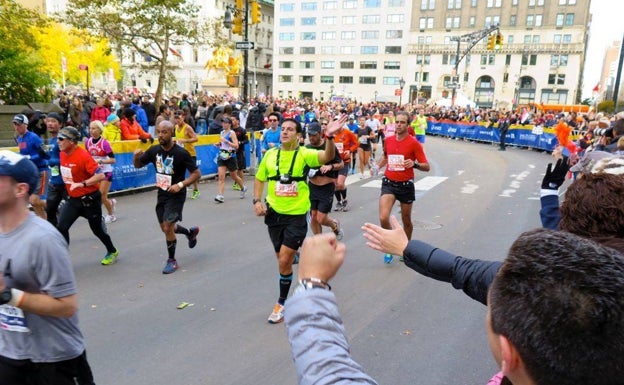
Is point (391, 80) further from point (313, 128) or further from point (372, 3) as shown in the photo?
point (313, 128)

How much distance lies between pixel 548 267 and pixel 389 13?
10130cm

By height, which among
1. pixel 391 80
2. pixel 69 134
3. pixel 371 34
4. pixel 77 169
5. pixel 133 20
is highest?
pixel 371 34

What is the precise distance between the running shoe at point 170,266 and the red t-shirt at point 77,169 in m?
1.42

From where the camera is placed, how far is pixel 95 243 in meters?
7.46

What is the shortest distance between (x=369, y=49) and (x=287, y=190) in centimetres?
9693

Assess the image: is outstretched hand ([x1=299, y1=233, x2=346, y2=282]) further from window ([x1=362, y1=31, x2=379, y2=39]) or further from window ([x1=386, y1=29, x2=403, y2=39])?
window ([x1=362, y1=31, x2=379, y2=39])

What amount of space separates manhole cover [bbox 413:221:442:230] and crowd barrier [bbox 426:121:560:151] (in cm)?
1611

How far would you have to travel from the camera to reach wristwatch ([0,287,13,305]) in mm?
2084

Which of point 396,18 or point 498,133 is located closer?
point 498,133

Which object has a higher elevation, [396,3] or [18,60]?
[396,3]

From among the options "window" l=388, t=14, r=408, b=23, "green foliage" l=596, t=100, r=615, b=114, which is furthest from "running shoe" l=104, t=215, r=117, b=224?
"window" l=388, t=14, r=408, b=23

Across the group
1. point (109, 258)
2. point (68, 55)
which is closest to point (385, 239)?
point (109, 258)

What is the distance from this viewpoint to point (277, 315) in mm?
4910

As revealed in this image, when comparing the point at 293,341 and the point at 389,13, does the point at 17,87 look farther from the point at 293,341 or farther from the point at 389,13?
the point at 389,13
